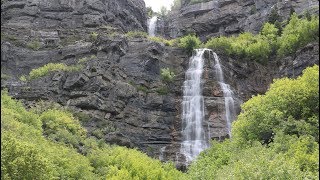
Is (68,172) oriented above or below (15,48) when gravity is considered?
below

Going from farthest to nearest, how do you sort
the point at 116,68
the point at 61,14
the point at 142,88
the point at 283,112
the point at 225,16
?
the point at 225,16 → the point at 61,14 → the point at 142,88 → the point at 116,68 → the point at 283,112

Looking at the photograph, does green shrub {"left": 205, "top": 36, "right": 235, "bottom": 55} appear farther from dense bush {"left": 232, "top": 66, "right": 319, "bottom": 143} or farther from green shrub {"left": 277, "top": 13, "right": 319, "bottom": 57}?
dense bush {"left": 232, "top": 66, "right": 319, "bottom": 143}

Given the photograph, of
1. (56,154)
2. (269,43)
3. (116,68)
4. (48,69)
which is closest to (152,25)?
(269,43)

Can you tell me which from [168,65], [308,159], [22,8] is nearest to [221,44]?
[168,65]

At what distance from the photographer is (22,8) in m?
65.2

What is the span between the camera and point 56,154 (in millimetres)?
23844

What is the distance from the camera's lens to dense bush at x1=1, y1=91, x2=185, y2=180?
18203 millimetres

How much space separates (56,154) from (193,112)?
24894 millimetres

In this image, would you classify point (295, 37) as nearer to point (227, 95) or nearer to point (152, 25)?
point (227, 95)

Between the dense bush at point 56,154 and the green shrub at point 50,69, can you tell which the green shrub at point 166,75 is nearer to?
the green shrub at point 50,69

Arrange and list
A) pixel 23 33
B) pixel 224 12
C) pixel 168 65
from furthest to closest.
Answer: pixel 224 12 → pixel 23 33 → pixel 168 65

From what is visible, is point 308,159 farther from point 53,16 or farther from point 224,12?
point 224,12

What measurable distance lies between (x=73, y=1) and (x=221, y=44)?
27.3 m

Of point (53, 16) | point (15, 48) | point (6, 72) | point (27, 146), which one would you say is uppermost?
point (53, 16)
